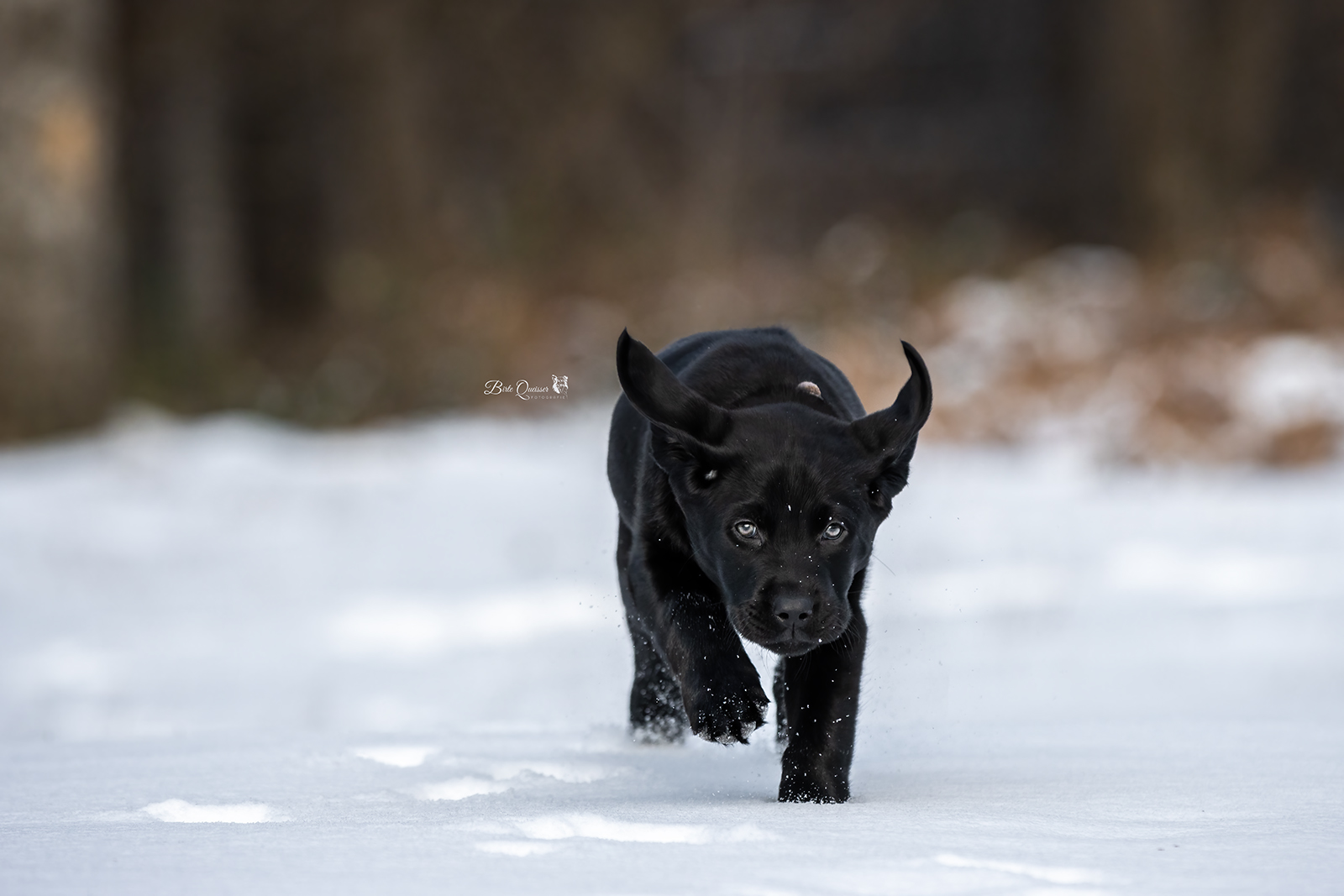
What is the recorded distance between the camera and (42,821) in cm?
282

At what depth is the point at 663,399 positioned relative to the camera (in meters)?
3.31

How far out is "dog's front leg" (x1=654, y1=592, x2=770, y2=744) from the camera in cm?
324

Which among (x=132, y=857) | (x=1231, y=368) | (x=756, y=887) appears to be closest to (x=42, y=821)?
(x=132, y=857)

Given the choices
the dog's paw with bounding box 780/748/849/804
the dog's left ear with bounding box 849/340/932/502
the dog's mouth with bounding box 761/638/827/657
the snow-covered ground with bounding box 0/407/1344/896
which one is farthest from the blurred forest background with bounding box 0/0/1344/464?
the dog's mouth with bounding box 761/638/827/657

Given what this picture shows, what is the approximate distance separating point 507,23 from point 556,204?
187cm

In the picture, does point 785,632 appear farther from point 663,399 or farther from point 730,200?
point 730,200

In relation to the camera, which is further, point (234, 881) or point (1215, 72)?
point (1215, 72)

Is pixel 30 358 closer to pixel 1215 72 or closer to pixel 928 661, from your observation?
pixel 928 661

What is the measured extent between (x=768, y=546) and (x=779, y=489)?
5.0 inches

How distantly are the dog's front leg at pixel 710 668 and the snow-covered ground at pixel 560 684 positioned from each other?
17 cm

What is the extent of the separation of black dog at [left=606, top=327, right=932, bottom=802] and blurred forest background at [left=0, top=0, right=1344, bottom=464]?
6084 millimetres
